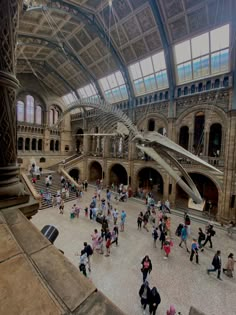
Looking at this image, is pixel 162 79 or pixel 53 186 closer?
pixel 162 79

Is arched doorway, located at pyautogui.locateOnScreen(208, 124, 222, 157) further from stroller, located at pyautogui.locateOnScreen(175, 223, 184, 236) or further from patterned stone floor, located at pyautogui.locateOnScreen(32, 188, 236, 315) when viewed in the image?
stroller, located at pyautogui.locateOnScreen(175, 223, 184, 236)

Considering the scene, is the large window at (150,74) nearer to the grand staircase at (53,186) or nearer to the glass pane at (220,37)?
the glass pane at (220,37)

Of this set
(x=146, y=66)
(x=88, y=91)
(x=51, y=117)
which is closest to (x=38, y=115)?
(x=51, y=117)

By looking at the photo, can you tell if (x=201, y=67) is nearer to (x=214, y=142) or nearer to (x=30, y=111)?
(x=214, y=142)

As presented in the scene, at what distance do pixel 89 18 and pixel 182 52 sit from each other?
7.34 metres

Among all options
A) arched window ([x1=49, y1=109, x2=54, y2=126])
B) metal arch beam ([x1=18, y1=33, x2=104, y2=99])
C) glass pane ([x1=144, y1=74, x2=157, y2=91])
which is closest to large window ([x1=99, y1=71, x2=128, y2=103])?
metal arch beam ([x1=18, y1=33, x2=104, y2=99])

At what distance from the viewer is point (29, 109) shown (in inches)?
818

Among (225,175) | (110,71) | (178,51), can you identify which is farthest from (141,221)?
(110,71)

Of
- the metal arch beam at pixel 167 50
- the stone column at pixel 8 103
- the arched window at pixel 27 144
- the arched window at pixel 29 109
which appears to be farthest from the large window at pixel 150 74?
the arched window at pixel 27 144

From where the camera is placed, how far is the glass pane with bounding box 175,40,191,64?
11.6m

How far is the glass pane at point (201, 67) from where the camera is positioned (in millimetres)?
11534

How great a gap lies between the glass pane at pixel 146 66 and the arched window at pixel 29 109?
14875 mm

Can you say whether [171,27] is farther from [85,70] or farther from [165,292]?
[165,292]

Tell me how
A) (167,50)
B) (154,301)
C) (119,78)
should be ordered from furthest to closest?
(119,78), (167,50), (154,301)
